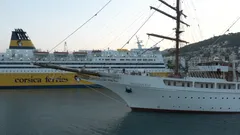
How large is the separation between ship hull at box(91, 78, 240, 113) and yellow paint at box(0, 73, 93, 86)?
2300 centimetres

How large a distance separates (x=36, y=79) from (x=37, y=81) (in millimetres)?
338

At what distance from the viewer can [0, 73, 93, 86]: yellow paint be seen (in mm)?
42469

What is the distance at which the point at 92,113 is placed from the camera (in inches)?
805

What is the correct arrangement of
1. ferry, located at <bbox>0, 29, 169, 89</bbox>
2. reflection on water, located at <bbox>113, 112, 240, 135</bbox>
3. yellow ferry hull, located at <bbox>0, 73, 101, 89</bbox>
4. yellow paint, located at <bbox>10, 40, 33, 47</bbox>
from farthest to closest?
1. yellow paint, located at <bbox>10, 40, 33, 47</bbox>
2. ferry, located at <bbox>0, 29, 169, 89</bbox>
3. yellow ferry hull, located at <bbox>0, 73, 101, 89</bbox>
4. reflection on water, located at <bbox>113, 112, 240, 135</bbox>

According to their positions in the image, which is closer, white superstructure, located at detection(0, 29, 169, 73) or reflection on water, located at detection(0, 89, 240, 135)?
reflection on water, located at detection(0, 89, 240, 135)

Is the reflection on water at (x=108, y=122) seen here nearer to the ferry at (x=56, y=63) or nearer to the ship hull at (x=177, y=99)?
the ship hull at (x=177, y=99)

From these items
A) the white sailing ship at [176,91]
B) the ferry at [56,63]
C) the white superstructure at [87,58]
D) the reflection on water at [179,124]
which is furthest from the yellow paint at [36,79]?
the reflection on water at [179,124]

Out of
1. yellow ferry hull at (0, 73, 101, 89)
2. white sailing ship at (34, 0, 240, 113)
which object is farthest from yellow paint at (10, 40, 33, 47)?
white sailing ship at (34, 0, 240, 113)

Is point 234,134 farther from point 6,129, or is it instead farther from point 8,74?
point 8,74

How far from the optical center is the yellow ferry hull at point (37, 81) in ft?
139

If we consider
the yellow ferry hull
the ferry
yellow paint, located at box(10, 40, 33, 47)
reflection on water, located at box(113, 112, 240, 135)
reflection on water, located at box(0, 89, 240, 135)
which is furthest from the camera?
yellow paint, located at box(10, 40, 33, 47)

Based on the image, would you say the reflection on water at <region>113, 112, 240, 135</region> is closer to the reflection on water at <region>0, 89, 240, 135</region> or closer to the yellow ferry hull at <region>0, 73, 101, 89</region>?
the reflection on water at <region>0, 89, 240, 135</region>

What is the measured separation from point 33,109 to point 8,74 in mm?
22904

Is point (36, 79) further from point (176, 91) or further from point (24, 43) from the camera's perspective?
point (176, 91)
